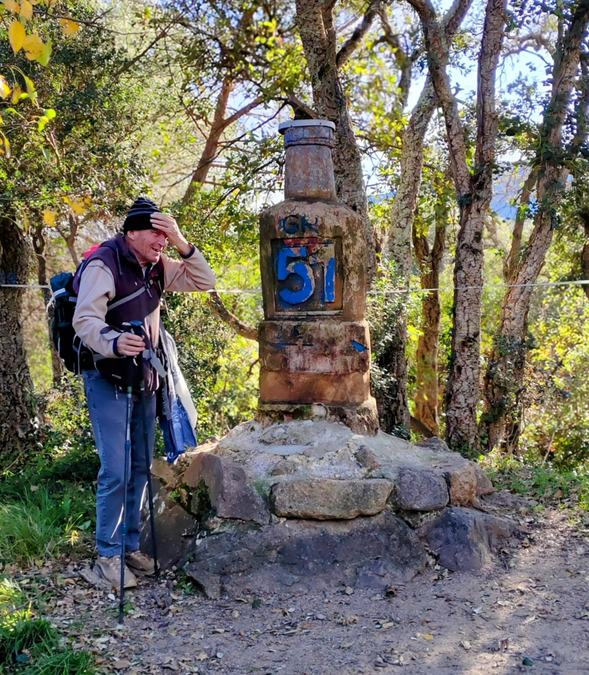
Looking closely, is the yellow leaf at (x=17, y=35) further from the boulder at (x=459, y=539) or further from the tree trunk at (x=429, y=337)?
the tree trunk at (x=429, y=337)

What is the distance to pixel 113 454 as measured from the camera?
4.00 m

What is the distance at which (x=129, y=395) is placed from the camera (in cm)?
394

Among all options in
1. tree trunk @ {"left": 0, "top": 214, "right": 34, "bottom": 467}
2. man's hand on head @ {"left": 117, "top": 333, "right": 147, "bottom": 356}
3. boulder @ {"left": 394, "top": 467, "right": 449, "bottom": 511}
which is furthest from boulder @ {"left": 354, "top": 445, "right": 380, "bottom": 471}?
tree trunk @ {"left": 0, "top": 214, "right": 34, "bottom": 467}

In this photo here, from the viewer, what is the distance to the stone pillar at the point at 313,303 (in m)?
5.10

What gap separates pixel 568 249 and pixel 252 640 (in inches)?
391

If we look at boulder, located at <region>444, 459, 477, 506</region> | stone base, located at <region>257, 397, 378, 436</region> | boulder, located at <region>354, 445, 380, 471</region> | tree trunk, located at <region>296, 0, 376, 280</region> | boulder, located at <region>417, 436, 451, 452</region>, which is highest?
tree trunk, located at <region>296, 0, 376, 280</region>

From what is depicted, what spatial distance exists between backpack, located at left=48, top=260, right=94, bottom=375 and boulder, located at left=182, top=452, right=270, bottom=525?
110 cm

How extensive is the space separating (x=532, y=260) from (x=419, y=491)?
4.36 meters

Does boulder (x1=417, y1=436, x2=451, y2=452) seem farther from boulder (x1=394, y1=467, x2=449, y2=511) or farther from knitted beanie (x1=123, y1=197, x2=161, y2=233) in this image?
knitted beanie (x1=123, y1=197, x2=161, y2=233)

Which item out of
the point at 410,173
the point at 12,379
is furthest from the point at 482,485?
the point at 410,173

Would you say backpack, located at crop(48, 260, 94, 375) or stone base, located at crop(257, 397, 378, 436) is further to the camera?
stone base, located at crop(257, 397, 378, 436)

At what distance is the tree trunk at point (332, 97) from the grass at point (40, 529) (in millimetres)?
3967

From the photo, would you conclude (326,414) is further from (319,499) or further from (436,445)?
(436,445)

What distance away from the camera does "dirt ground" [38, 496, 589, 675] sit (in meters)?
3.48
